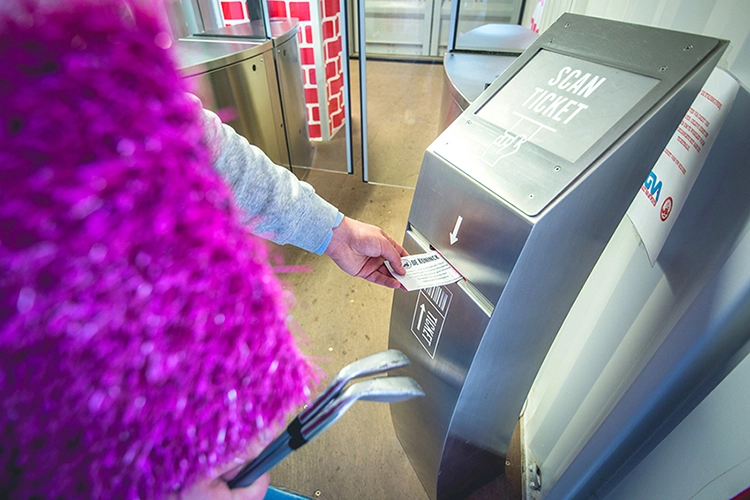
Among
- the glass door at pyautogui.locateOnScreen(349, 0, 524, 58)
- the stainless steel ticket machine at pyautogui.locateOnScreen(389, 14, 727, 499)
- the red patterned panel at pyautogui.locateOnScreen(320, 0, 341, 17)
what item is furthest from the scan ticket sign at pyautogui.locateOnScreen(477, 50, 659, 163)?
the glass door at pyautogui.locateOnScreen(349, 0, 524, 58)

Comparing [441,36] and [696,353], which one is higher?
[696,353]

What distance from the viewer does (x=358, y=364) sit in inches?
16.4

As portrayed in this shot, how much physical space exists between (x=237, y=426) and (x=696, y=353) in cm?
52

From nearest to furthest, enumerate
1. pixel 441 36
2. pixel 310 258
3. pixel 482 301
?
pixel 482 301, pixel 310 258, pixel 441 36

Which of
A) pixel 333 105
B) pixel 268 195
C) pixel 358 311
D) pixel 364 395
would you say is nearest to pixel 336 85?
pixel 333 105

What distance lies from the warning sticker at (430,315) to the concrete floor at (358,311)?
24 centimetres

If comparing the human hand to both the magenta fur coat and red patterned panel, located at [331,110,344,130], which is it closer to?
the magenta fur coat

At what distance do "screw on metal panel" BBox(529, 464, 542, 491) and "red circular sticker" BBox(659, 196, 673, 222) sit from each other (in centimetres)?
78

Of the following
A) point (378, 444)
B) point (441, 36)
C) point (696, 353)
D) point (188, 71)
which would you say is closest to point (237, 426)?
point (696, 353)

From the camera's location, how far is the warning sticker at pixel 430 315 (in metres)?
0.68

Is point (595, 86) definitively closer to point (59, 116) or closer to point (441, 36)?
point (59, 116)

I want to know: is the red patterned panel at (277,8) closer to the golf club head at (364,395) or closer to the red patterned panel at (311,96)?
the red patterned panel at (311,96)

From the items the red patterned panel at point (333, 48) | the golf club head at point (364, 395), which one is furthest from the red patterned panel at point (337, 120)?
the golf club head at point (364, 395)

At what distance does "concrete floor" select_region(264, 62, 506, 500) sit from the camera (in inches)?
42.3
